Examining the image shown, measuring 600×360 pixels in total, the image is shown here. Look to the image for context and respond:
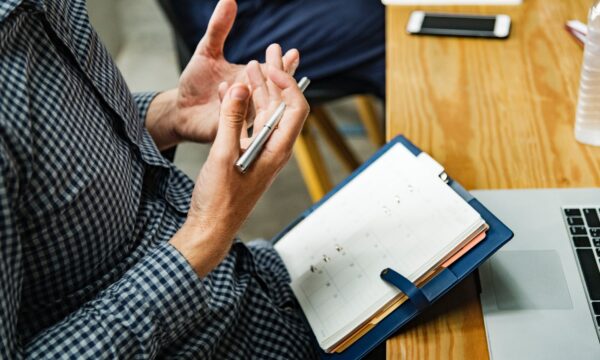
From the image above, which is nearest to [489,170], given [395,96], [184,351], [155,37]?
[395,96]

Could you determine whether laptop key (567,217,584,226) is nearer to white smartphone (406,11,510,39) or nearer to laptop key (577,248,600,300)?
laptop key (577,248,600,300)

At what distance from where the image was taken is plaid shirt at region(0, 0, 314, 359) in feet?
2.43

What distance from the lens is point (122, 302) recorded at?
78 centimetres

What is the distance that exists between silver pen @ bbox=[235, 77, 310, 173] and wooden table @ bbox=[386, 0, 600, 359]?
0.23 m

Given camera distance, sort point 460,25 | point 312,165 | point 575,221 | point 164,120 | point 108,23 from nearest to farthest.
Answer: point 575,221
point 164,120
point 460,25
point 312,165
point 108,23

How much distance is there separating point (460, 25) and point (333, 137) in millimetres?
707

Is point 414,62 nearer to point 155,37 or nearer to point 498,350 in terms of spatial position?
point 498,350

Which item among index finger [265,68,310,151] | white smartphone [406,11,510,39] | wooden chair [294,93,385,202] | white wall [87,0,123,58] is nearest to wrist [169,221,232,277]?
index finger [265,68,310,151]

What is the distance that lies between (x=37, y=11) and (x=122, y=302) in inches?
12.7

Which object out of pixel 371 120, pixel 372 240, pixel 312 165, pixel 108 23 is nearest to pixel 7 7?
pixel 372 240

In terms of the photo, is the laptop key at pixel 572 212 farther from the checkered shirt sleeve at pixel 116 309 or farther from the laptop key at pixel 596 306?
the checkered shirt sleeve at pixel 116 309

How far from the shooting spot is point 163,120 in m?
1.05

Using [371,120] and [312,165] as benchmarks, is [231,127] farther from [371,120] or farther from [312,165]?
[371,120]

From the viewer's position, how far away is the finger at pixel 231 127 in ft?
2.61
